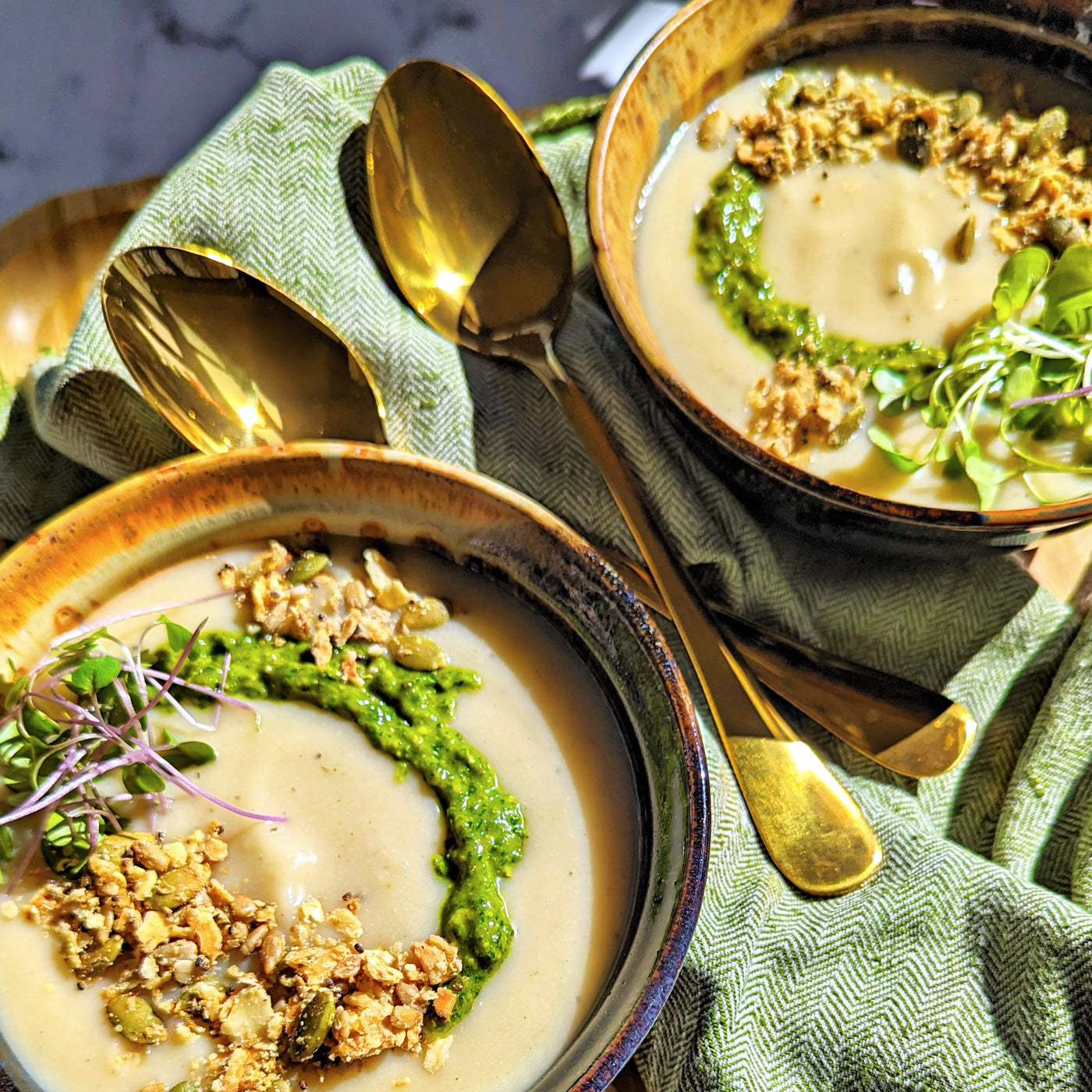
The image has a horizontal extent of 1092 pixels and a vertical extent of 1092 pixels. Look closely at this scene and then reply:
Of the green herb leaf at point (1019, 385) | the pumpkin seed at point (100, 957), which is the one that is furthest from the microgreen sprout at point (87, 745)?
the green herb leaf at point (1019, 385)

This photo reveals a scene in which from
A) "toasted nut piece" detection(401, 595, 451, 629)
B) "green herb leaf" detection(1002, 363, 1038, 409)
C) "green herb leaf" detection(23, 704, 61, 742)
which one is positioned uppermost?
"green herb leaf" detection(1002, 363, 1038, 409)

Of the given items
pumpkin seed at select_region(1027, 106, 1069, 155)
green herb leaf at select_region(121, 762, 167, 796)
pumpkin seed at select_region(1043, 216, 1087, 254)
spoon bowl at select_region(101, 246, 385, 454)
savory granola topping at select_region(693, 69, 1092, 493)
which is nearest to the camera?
green herb leaf at select_region(121, 762, 167, 796)

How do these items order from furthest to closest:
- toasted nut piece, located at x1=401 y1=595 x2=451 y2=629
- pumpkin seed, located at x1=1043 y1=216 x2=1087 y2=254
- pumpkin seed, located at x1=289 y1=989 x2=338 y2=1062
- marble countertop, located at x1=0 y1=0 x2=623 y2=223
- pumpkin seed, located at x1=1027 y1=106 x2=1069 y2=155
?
marble countertop, located at x1=0 y1=0 x2=623 y2=223, pumpkin seed, located at x1=1027 y1=106 x2=1069 y2=155, pumpkin seed, located at x1=1043 y1=216 x2=1087 y2=254, toasted nut piece, located at x1=401 y1=595 x2=451 y2=629, pumpkin seed, located at x1=289 y1=989 x2=338 y2=1062

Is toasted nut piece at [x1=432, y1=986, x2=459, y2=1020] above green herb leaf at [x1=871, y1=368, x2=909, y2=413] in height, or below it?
below

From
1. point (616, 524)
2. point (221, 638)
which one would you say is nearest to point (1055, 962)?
point (616, 524)

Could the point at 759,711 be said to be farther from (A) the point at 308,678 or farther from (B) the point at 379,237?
(B) the point at 379,237

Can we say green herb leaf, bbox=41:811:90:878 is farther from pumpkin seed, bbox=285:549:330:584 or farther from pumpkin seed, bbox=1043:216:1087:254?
pumpkin seed, bbox=1043:216:1087:254

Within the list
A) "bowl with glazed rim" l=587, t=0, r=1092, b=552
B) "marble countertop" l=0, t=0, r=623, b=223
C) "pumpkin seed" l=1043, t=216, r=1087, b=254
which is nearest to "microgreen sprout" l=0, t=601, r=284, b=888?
"bowl with glazed rim" l=587, t=0, r=1092, b=552

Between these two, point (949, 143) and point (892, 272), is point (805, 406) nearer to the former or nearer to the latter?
point (892, 272)

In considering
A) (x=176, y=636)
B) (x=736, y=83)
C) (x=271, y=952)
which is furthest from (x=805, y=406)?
(x=271, y=952)
